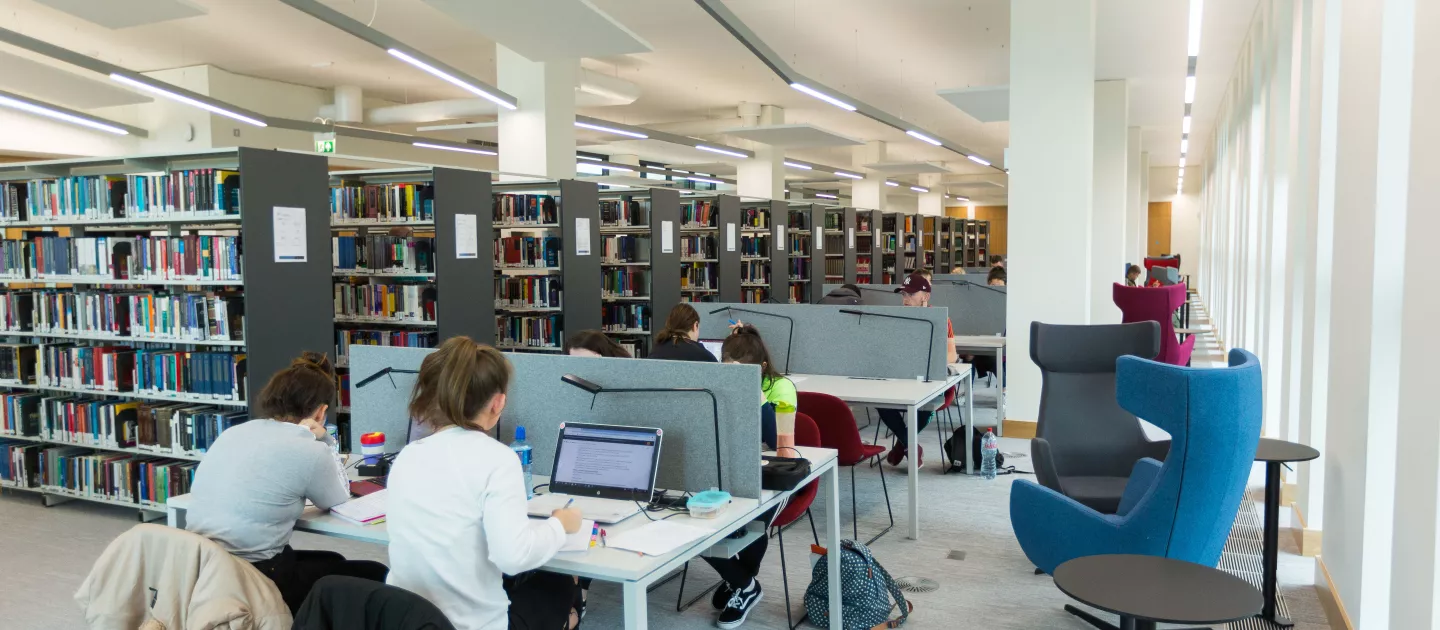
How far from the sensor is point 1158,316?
840 centimetres

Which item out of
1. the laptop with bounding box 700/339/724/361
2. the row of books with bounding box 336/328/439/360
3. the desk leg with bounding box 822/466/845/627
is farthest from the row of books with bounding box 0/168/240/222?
the desk leg with bounding box 822/466/845/627

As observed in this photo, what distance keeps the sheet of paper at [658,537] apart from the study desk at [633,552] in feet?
0.06

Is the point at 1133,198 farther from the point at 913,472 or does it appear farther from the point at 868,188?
the point at 913,472

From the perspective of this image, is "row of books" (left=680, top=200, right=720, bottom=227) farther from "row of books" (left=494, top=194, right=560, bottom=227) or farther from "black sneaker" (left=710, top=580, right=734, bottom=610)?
"black sneaker" (left=710, top=580, right=734, bottom=610)

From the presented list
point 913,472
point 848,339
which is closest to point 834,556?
point 913,472

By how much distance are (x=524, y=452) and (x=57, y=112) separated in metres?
8.89

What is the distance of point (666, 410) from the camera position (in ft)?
9.86

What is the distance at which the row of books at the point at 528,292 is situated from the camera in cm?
745

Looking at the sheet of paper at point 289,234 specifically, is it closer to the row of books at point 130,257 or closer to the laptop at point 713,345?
the row of books at point 130,257

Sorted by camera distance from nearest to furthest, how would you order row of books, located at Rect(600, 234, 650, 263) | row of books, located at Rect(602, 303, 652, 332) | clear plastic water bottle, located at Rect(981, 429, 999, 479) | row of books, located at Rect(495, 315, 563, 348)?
clear plastic water bottle, located at Rect(981, 429, 999, 479) → row of books, located at Rect(495, 315, 563, 348) → row of books, located at Rect(602, 303, 652, 332) → row of books, located at Rect(600, 234, 650, 263)

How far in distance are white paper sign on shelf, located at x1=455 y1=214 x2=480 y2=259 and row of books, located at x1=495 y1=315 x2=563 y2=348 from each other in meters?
1.15

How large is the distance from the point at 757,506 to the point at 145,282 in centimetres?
407

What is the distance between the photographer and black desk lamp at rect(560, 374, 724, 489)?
2949 mm

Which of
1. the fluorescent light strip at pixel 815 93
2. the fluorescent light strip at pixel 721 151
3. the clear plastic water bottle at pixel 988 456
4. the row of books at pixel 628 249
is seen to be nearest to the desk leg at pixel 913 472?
the clear plastic water bottle at pixel 988 456
